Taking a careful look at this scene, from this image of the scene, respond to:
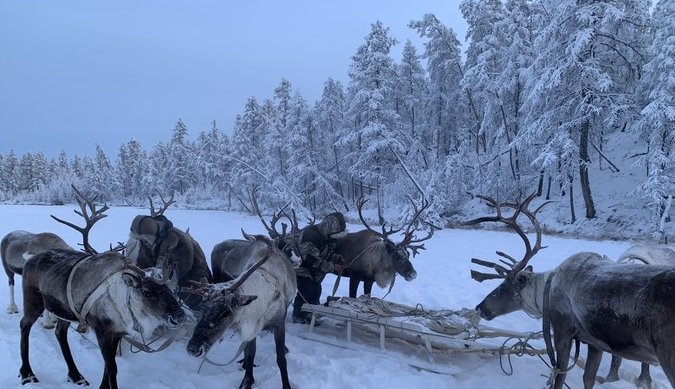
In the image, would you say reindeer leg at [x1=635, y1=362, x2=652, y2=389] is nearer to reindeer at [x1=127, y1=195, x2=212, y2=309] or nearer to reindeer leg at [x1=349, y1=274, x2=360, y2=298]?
reindeer leg at [x1=349, y1=274, x2=360, y2=298]

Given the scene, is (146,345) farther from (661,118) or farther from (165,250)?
(661,118)

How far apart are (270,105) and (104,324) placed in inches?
2177

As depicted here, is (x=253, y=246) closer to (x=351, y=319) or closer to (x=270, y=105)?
(x=351, y=319)

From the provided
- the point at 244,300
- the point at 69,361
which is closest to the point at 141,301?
the point at 244,300

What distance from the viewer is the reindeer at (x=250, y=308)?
4.06 meters

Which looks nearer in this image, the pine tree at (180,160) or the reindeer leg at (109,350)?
the reindeer leg at (109,350)

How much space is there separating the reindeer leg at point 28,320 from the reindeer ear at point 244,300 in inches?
104

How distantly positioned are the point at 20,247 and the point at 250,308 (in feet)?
18.2

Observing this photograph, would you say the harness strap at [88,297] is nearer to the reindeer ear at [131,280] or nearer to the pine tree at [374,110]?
the reindeer ear at [131,280]

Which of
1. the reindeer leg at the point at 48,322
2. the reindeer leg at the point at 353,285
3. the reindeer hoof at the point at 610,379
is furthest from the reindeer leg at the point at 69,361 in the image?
the reindeer hoof at the point at 610,379

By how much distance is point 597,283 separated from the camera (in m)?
3.57

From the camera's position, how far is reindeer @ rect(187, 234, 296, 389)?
4059 millimetres

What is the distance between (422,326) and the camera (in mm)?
5488

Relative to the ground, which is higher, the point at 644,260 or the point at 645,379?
the point at 644,260
